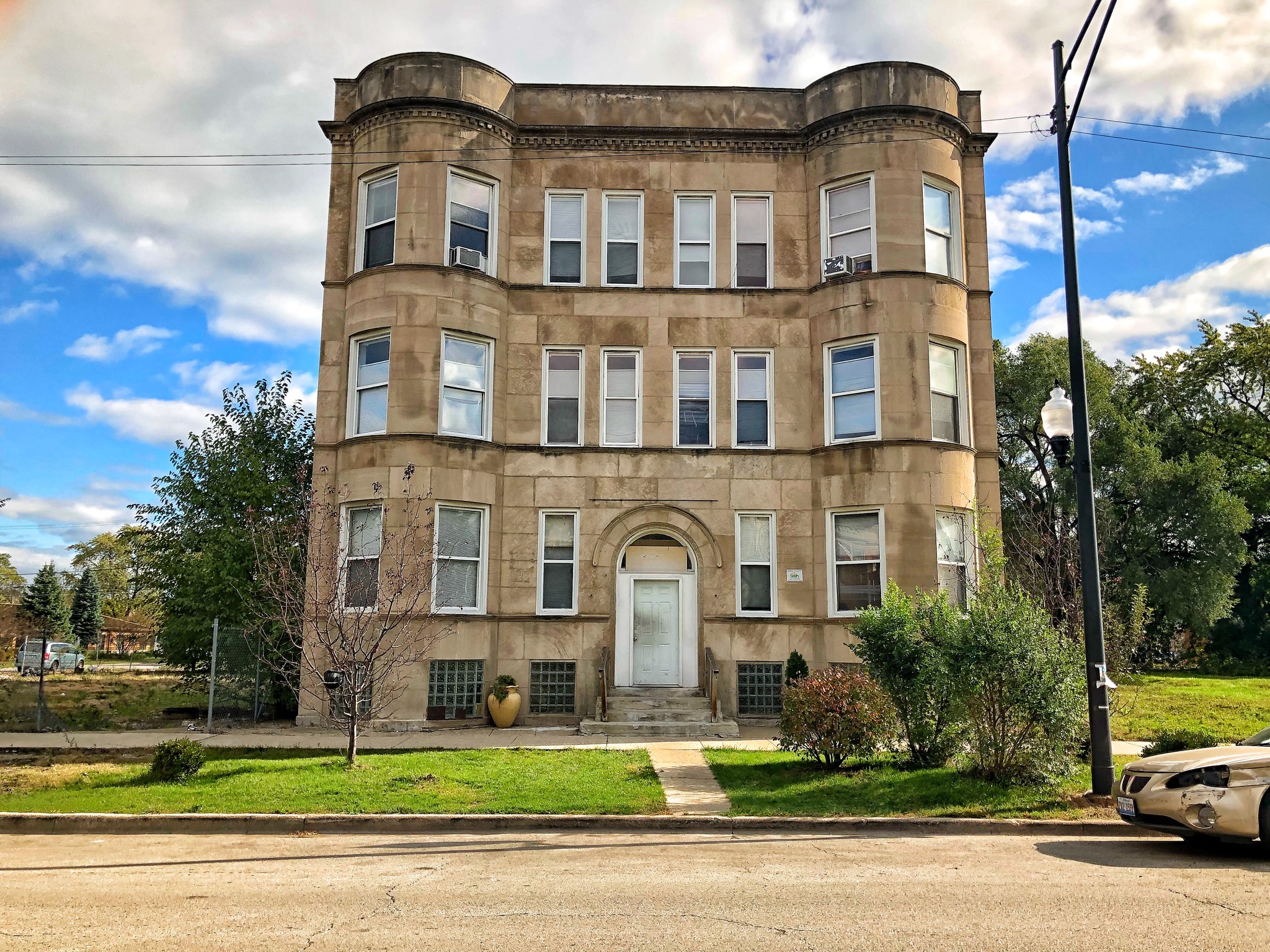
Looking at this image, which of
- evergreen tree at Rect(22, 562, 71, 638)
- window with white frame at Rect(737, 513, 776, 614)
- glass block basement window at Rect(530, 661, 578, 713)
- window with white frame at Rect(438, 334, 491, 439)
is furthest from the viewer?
evergreen tree at Rect(22, 562, 71, 638)

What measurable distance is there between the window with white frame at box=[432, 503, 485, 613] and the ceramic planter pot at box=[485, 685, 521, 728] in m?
1.84

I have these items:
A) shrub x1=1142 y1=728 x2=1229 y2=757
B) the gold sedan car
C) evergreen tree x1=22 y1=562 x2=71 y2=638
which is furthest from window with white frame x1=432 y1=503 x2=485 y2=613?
evergreen tree x1=22 y1=562 x2=71 y2=638

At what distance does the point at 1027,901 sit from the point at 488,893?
432 centimetres

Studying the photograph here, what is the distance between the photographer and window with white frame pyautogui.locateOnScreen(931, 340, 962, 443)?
20109mm

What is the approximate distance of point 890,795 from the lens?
11930 millimetres

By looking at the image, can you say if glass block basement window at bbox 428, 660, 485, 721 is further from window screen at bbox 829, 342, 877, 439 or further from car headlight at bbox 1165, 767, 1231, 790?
car headlight at bbox 1165, 767, 1231, 790

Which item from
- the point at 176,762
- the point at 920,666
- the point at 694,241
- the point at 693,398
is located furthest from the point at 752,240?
the point at 176,762

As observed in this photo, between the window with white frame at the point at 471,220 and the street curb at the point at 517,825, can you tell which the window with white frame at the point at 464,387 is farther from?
the street curb at the point at 517,825

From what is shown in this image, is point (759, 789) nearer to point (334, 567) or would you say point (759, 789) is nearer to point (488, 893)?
point (488, 893)

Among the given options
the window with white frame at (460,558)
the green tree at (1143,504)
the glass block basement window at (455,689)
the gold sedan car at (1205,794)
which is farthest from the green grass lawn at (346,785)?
the green tree at (1143,504)

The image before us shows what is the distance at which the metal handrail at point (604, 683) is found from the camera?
18.6 meters

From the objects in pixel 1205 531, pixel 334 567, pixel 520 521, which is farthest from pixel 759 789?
pixel 1205 531

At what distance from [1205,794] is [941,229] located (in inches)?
569

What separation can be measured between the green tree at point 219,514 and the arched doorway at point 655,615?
700 centimetres
